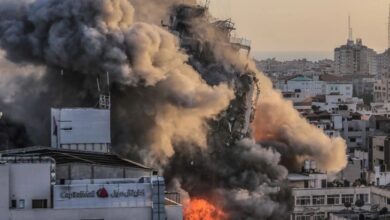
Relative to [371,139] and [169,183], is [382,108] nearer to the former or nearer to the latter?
[371,139]

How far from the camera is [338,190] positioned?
1260 inches

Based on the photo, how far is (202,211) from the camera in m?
29.1

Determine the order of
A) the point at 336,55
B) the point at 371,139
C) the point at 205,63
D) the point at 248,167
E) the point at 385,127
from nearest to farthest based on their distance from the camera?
the point at 248,167
the point at 205,63
the point at 371,139
the point at 385,127
the point at 336,55

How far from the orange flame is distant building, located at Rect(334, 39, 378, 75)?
11028 centimetres

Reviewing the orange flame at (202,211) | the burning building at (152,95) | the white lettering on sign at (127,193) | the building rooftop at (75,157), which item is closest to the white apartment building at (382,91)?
the burning building at (152,95)

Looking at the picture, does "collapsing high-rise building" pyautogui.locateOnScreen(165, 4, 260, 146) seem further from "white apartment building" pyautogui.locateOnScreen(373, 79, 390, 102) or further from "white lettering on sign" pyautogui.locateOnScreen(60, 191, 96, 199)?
"white apartment building" pyautogui.locateOnScreen(373, 79, 390, 102)

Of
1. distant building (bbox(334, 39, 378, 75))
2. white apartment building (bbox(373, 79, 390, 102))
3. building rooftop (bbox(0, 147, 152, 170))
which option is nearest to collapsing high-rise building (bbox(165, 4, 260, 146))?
building rooftop (bbox(0, 147, 152, 170))

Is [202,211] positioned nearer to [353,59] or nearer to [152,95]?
[152,95]

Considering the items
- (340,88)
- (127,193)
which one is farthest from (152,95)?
(340,88)

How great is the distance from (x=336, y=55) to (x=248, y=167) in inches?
4439

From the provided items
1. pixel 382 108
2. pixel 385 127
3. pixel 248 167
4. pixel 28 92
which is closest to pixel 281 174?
pixel 248 167

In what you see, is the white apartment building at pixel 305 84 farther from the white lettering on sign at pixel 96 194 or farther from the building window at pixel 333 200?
the white lettering on sign at pixel 96 194

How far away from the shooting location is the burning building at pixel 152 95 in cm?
2880

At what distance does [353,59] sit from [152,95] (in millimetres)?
114926
